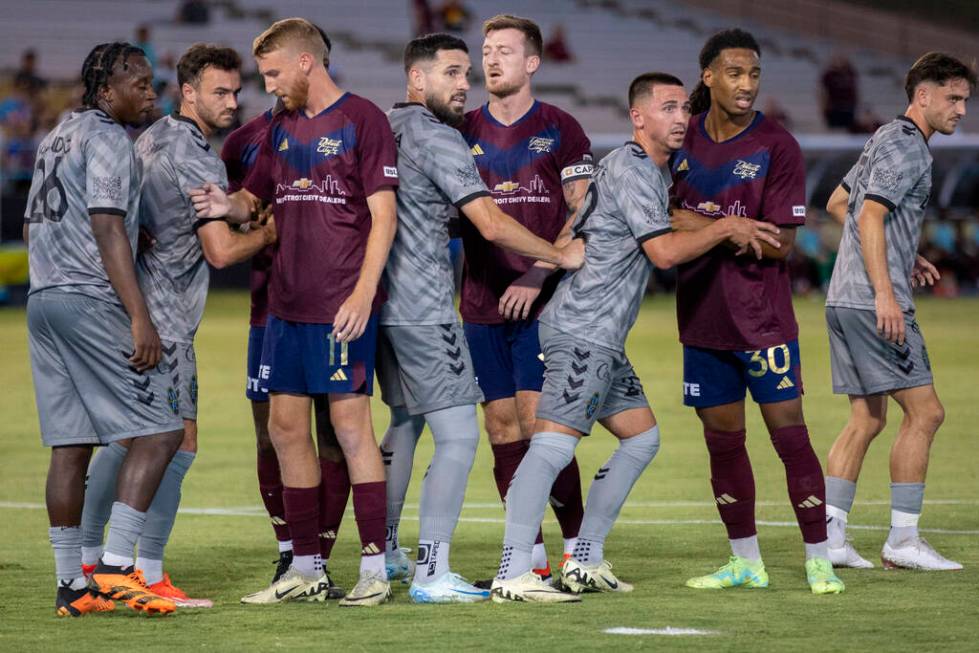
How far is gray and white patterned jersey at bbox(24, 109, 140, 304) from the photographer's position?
255 inches

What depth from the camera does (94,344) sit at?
6.51 meters

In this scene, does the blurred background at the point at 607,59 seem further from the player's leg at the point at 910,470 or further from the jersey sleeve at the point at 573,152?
the player's leg at the point at 910,470

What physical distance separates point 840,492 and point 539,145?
7.34ft

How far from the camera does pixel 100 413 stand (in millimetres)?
6523

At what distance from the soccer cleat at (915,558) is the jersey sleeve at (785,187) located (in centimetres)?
165

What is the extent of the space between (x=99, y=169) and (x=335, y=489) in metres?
1.81

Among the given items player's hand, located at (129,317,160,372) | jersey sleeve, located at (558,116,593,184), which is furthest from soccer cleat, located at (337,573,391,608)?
jersey sleeve, located at (558,116,593,184)

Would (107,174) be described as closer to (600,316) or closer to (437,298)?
(437,298)

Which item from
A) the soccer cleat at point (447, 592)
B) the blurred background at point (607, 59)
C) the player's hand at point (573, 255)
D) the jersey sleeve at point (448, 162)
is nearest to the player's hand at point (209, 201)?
the jersey sleeve at point (448, 162)

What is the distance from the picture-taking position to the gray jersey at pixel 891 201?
25.3 feet

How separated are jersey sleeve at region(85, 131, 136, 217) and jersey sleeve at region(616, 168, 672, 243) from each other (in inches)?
80.8

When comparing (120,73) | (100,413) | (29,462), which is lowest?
(29,462)

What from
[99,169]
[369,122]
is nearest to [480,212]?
[369,122]

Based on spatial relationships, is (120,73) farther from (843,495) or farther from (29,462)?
(29,462)
